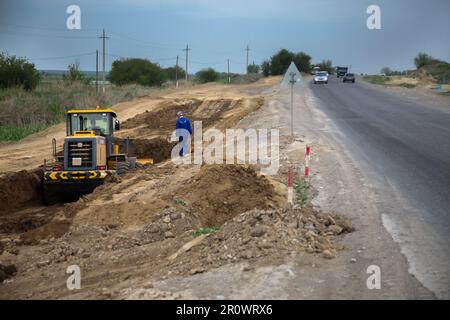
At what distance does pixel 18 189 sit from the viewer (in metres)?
17.3

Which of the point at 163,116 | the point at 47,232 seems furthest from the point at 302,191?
the point at 163,116

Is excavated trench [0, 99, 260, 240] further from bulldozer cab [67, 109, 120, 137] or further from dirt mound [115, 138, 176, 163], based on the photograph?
bulldozer cab [67, 109, 120, 137]

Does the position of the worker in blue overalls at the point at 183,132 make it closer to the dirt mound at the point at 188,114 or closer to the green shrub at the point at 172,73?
the dirt mound at the point at 188,114

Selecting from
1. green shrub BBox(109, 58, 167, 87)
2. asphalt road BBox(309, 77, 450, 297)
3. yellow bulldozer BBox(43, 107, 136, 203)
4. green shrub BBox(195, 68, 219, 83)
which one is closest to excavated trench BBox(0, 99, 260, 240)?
yellow bulldozer BBox(43, 107, 136, 203)

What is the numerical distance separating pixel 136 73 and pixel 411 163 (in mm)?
75136

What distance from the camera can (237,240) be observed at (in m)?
9.12

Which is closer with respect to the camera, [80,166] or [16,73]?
[80,166]

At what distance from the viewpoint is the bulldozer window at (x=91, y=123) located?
57.8 feet

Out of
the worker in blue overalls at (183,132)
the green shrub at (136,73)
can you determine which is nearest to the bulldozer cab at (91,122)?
the worker in blue overalls at (183,132)

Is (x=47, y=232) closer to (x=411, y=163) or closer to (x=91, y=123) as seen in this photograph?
(x=91, y=123)

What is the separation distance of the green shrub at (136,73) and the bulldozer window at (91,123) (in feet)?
233

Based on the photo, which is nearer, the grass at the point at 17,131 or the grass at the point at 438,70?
the grass at the point at 17,131
